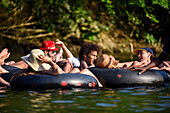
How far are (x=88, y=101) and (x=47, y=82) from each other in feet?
5.32

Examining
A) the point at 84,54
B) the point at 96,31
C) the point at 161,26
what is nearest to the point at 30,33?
the point at 96,31

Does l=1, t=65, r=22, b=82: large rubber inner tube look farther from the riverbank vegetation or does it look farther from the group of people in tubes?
the riverbank vegetation

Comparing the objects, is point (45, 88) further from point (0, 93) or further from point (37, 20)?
point (37, 20)

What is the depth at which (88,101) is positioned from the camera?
6.68 meters

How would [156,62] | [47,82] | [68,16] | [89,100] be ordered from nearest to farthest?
[89,100] → [47,82] → [156,62] → [68,16]

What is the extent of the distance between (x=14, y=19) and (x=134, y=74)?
16292 mm

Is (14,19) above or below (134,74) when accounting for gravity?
above

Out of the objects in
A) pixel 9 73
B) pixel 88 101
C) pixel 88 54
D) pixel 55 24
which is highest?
pixel 55 24

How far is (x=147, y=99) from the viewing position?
22.6 ft

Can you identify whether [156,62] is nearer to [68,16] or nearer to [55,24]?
[68,16]

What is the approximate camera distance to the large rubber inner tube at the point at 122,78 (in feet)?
28.9

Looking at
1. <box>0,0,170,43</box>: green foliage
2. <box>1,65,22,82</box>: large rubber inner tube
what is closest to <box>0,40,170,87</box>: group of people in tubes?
<box>1,65,22,82</box>: large rubber inner tube

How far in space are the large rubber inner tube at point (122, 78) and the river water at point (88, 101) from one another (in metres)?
0.35

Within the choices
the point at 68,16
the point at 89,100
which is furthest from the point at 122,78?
the point at 68,16
